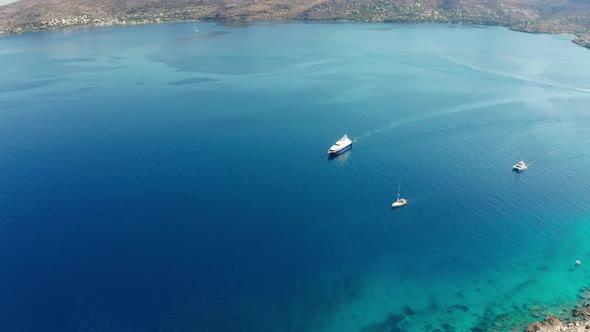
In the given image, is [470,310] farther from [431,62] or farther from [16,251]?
[431,62]

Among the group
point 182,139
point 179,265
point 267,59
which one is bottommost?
point 179,265

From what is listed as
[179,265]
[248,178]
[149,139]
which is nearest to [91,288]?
[179,265]

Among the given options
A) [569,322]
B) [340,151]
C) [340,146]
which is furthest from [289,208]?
[569,322]

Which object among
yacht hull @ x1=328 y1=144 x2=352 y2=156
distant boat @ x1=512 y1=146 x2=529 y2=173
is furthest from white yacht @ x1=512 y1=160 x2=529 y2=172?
yacht hull @ x1=328 y1=144 x2=352 y2=156

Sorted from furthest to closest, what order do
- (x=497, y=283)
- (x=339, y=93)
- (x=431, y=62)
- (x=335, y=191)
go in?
(x=431, y=62) < (x=339, y=93) < (x=335, y=191) < (x=497, y=283)

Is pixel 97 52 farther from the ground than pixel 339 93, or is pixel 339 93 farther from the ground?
pixel 97 52

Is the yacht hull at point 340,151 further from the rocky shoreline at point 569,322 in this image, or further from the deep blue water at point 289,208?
the rocky shoreline at point 569,322

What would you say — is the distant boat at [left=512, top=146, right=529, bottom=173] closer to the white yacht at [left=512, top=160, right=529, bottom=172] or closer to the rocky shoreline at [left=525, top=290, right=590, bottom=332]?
the white yacht at [left=512, top=160, right=529, bottom=172]
